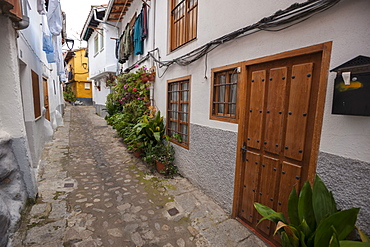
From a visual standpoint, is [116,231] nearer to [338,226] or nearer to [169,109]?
[338,226]

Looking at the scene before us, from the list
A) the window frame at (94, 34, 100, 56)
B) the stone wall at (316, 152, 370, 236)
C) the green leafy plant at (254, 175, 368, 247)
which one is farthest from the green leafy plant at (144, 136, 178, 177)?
the window frame at (94, 34, 100, 56)

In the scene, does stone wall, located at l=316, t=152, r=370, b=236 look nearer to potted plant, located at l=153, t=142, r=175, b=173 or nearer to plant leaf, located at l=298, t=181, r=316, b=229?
plant leaf, located at l=298, t=181, r=316, b=229

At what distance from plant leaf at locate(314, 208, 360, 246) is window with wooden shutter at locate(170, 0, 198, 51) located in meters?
3.78

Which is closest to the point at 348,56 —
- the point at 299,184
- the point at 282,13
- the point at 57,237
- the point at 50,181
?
the point at 282,13

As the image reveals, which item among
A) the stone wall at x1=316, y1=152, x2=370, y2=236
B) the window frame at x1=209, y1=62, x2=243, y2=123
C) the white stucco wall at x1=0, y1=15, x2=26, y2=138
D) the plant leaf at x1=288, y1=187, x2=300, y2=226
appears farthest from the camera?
the window frame at x1=209, y1=62, x2=243, y2=123

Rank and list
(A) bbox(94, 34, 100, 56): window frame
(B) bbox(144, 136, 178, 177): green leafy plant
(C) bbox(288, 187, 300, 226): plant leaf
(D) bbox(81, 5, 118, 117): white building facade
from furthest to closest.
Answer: (A) bbox(94, 34, 100, 56): window frame → (D) bbox(81, 5, 118, 117): white building facade → (B) bbox(144, 136, 178, 177): green leafy plant → (C) bbox(288, 187, 300, 226): plant leaf

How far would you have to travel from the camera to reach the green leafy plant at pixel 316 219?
1.61 meters

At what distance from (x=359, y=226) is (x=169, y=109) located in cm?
430

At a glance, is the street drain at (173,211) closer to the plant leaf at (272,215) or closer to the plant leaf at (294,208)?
the plant leaf at (272,215)

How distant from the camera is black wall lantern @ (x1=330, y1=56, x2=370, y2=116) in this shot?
59.2 inches

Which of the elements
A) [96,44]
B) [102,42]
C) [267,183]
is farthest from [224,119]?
[96,44]

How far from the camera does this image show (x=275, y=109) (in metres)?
2.44

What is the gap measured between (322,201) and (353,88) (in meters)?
1.08

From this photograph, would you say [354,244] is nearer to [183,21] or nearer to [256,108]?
[256,108]
